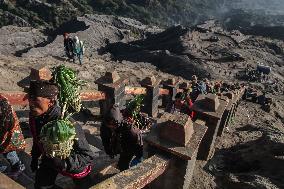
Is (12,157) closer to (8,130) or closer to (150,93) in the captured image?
(8,130)

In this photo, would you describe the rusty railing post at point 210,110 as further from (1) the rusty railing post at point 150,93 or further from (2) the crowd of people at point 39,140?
(1) the rusty railing post at point 150,93

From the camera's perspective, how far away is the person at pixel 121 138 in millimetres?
4543

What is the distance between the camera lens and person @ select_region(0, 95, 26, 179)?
12.8 ft

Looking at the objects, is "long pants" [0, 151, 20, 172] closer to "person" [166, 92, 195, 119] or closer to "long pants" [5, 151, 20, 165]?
"long pants" [5, 151, 20, 165]

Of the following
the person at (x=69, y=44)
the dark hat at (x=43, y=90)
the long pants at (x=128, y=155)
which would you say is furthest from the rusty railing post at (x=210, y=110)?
the person at (x=69, y=44)

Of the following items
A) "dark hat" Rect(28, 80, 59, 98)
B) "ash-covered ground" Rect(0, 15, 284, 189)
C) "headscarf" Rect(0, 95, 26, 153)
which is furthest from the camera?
"ash-covered ground" Rect(0, 15, 284, 189)

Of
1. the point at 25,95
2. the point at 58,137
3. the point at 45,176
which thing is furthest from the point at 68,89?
the point at 58,137

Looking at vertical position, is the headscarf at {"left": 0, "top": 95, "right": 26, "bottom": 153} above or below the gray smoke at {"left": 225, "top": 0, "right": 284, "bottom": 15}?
below

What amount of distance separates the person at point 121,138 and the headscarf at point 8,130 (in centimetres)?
115

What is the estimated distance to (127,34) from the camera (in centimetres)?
3447

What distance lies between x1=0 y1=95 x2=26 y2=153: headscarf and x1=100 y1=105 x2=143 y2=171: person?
1.15m

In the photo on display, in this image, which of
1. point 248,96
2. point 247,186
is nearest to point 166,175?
point 247,186

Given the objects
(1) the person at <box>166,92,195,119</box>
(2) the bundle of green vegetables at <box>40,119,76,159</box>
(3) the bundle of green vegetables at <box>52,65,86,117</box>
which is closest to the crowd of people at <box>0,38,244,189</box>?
(2) the bundle of green vegetables at <box>40,119,76,159</box>

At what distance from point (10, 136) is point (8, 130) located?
110mm
